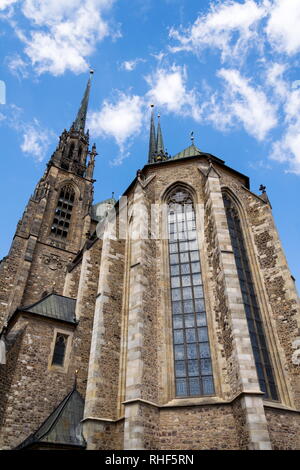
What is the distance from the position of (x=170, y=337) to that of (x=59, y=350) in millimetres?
5310

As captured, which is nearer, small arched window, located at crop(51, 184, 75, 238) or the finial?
the finial

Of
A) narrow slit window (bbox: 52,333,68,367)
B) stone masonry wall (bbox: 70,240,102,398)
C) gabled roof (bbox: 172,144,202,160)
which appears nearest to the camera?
stone masonry wall (bbox: 70,240,102,398)

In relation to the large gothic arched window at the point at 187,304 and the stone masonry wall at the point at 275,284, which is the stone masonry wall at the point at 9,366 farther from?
the stone masonry wall at the point at 275,284

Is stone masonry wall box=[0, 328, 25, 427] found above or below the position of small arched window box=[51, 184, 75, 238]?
below

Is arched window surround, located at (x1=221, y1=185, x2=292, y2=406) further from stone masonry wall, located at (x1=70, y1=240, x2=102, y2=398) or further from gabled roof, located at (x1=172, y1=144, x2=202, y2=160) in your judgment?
stone masonry wall, located at (x1=70, y1=240, x2=102, y2=398)

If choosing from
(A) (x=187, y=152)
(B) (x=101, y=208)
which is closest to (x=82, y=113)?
(B) (x=101, y=208)

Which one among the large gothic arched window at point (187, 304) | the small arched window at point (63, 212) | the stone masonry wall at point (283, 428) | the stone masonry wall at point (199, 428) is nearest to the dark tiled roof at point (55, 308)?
the large gothic arched window at point (187, 304)

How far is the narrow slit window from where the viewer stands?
13.5 metres

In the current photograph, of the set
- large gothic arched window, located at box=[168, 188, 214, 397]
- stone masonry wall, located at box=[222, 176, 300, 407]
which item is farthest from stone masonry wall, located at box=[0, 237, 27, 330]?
stone masonry wall, located at box=[222, 176, 300, 407]

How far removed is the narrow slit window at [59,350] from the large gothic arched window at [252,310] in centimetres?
722

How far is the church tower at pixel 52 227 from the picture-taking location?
21.2 m

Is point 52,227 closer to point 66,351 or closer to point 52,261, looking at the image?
point 52,261

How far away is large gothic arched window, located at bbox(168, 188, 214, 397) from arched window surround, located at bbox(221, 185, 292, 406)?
186 cm

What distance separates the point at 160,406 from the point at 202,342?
7.09ft
